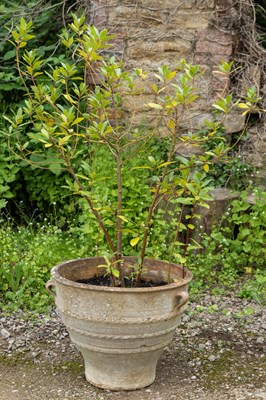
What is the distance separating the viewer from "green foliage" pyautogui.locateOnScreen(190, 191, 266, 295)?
5.07m

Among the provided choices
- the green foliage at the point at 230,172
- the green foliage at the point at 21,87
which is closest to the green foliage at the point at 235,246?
the green foliage at the point at 230,172

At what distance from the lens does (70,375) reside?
3.63m

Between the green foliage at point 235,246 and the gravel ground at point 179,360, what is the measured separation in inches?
18.3

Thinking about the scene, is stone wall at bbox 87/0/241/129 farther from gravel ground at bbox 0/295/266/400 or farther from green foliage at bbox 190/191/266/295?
gravel ground at bbox 0/295/266/400

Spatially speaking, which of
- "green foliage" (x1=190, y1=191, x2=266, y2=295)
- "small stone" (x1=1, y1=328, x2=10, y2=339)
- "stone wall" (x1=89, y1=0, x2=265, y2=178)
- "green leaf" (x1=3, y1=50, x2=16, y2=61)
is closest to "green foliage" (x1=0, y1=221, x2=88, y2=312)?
"small stone" (x1=1, y1=328, x2=10, y2=339)

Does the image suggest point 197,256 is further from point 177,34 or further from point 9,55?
point 9,55

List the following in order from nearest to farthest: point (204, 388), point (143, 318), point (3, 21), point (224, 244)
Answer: point (143, 318) < point (204, 388) < point (224, 244) < point (3, 21)

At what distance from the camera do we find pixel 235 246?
5230mm

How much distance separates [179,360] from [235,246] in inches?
62.8

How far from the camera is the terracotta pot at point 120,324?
10.5ft

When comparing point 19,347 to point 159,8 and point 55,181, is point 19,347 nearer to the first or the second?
point 55,181

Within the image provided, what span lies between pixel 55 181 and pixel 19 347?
83.0 inches

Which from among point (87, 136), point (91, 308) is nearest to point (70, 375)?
point (91, 308)

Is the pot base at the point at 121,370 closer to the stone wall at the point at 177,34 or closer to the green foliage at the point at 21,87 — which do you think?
the green foliage at the point at 21,87
